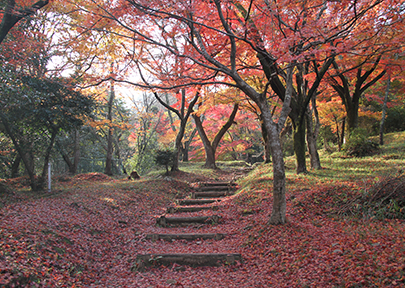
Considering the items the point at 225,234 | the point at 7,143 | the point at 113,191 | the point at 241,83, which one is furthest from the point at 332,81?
the point at 7,143

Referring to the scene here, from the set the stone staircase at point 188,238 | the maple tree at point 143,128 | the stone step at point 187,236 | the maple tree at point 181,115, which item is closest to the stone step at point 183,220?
the stone staircase at point 188,238

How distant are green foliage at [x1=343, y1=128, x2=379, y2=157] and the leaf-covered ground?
5.01 m

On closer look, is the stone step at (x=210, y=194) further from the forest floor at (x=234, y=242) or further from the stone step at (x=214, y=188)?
the forest floor at (x=234, y=242)

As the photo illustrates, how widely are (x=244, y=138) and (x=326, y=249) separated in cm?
2115

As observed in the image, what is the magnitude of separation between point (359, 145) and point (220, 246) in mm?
9196

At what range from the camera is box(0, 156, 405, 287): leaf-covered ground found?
313 centimetres

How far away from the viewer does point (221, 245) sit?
496cm

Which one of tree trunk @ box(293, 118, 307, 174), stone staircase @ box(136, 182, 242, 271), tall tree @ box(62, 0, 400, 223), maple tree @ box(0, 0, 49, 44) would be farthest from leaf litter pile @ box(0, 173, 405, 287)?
maple tree @ box(0, 0, 49, 44)

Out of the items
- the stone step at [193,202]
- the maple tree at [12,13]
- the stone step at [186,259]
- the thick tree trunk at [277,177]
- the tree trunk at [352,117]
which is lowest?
the stone step at [186,259]

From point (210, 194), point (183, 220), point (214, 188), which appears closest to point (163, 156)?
point (214, 188)

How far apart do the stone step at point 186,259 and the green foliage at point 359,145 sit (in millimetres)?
9286

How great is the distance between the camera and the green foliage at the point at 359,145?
1096 centimetres

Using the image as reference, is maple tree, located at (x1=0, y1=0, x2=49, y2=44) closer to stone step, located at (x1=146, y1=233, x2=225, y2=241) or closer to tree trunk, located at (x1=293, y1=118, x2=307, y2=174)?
stone step, located at (x1=146, y1=233, x2=225, y2=241)

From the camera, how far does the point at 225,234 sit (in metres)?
5.34
